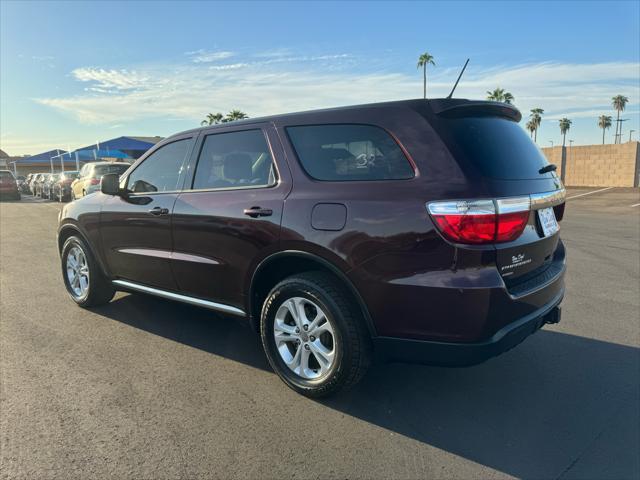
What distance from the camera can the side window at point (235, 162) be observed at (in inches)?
134

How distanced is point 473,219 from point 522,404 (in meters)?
1.44

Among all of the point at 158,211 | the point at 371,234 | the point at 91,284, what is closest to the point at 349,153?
the point at 371,234

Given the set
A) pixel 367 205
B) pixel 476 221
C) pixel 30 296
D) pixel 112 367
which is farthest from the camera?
pixel 30 296

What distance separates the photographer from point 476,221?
8.02ft

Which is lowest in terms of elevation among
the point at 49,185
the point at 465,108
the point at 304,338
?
the point at 304,338

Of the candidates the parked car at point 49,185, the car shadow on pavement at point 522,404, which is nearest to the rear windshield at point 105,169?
the parked car at point 49,185

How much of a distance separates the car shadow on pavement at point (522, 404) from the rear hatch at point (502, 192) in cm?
87

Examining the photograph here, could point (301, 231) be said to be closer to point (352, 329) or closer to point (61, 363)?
point (352, 329)

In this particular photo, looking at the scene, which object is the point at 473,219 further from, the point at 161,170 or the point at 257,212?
the point at 161,170

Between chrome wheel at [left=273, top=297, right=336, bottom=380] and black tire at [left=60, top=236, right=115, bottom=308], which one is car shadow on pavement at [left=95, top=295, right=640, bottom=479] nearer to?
chrome wheel at [left=273, top=297, right=336, bottom=380]

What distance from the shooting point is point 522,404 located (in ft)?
10.0

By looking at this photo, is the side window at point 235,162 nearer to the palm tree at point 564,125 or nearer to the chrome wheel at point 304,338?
the chrome wheel at point 304,338

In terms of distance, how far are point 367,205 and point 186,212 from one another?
1708 millimetres

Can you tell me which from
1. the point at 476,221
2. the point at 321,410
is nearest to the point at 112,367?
the point at 321,410
